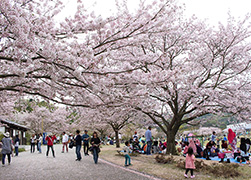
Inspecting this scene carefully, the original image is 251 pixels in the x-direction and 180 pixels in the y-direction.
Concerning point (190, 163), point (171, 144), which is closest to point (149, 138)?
point (171, 144)

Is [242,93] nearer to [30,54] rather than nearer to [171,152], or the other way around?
[171,152]

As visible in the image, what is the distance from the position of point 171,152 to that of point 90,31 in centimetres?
1147

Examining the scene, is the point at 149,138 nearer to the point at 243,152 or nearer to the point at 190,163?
the point at 243,152

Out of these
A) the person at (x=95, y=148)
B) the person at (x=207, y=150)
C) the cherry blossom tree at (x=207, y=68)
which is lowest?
the person at (x=207, y=150)

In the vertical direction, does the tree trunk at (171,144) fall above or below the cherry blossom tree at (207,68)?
below

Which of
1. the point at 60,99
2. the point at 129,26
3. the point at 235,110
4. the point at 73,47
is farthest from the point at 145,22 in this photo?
the point at 235,110

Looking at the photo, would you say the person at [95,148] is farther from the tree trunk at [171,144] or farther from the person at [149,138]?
the tree trunk at [171,144]

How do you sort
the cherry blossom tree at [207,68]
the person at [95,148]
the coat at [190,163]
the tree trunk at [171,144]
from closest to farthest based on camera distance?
the coat at [190,163]
the person at [95,148]
the cherry blossom tree at [207,68]
the tree trunk at [171,144]

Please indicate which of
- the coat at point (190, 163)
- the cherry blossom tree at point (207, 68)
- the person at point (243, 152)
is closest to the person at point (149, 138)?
the cherry blossom tree at point (207, 68)

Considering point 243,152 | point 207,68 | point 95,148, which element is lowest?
point 243,152

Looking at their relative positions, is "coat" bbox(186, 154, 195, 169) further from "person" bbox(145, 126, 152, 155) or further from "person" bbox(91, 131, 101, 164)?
"person" bbox(145, 126, 152, 155)

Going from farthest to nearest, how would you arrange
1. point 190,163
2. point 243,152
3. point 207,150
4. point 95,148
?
point 207,150 → point 243,152 → point 95,148 → point 190,163

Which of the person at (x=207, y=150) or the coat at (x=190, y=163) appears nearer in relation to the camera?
the coat at (x=190, y=163)

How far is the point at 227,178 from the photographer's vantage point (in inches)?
265
